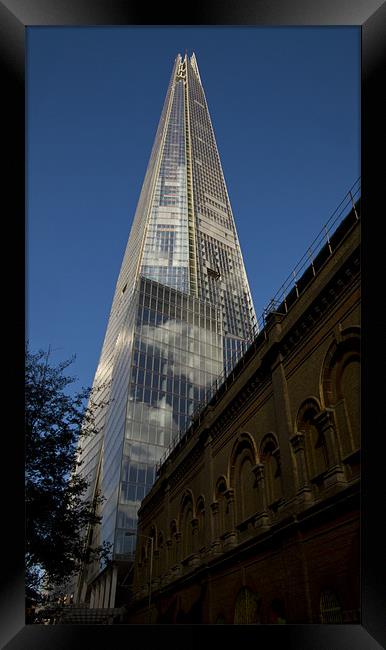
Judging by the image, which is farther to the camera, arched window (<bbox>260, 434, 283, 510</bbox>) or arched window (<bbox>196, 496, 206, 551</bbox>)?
arched window (<bbox>196, 496, 206, 551</bbox>)

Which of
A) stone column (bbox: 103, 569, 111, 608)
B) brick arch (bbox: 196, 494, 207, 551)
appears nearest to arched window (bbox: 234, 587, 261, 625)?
brick arch (bbox: 196, 494, 207, 551)

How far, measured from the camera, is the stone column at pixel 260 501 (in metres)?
18.6

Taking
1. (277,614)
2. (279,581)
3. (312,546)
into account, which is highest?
(312,546)

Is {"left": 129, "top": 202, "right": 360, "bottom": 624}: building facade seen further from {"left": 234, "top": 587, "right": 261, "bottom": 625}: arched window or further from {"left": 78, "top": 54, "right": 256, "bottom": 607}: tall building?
{"left": 78, "top": 54, "right": 256, "bottom": 607}: tall building

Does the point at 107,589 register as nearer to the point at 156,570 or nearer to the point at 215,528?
the point at 156,570

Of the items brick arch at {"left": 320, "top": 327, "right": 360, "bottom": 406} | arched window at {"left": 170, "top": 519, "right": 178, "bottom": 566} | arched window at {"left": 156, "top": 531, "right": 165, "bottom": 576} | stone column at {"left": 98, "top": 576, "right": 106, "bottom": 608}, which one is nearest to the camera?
brick arch at {"left": 320, "top": 327, "right": 360, "bottom": 406}

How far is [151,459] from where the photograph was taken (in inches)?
2635

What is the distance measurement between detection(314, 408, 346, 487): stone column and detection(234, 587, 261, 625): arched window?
6.75 m

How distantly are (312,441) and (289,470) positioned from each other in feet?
4.30

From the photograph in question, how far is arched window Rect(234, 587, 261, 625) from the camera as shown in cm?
1803
